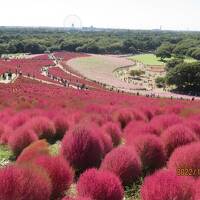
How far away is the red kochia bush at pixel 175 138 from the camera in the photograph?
1312 cm

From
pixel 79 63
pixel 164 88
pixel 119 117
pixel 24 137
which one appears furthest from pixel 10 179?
pixel 79 63

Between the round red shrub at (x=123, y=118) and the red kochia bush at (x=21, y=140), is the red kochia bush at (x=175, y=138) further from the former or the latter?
the round red shrub at (x=123, y=118)

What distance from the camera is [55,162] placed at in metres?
10.1

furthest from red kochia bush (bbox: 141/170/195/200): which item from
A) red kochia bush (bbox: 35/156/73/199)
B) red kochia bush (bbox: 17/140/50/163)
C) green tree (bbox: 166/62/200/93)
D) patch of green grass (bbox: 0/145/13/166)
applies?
green tree (bbox: 166/62/200/93)

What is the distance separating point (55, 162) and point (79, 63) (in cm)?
14014

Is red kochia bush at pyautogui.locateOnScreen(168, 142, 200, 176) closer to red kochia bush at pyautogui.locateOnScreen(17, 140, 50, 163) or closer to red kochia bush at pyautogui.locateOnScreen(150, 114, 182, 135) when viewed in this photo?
red kochia bush at pyautogui.locateOnScreen(17, 140, 50, 163)

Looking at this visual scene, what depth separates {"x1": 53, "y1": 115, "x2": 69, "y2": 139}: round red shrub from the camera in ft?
57.5

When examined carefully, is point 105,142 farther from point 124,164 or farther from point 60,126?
point 60,126

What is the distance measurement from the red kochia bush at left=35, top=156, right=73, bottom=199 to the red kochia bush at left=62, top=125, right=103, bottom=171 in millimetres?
1866

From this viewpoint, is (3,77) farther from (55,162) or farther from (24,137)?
(55,162)

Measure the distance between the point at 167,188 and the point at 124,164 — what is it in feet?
9.65

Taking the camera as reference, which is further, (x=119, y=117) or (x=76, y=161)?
(x=119, y=117)

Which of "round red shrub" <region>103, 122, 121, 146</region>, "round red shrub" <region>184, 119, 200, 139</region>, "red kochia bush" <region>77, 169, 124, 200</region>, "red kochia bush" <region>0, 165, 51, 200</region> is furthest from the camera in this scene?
"round red shrub" <region>103, 122, 121, 146</region>
